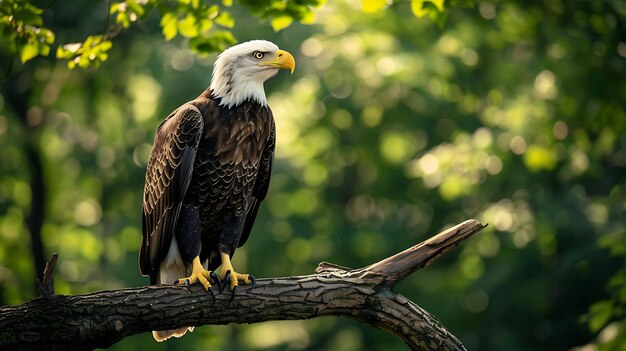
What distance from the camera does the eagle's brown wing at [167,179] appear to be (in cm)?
628

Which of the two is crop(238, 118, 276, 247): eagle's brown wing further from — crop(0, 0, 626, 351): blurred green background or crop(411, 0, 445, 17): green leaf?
crop(0, 0, 626, 351): blurred green background

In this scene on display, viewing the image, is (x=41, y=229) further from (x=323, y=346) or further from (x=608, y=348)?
(x=608, y=348)

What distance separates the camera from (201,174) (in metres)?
6.39

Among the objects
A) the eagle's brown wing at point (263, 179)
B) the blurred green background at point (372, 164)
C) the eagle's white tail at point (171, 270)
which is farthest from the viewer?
the blurred green background at point (372, 164)

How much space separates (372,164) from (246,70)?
29.3 feet

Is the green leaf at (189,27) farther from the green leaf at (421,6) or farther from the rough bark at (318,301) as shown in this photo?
the rough bark at (318,301)

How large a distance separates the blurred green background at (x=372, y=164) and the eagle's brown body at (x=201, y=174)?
5457mm

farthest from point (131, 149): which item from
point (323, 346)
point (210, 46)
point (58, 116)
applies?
point (210, 46)

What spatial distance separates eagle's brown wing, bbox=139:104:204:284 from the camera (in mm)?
6277

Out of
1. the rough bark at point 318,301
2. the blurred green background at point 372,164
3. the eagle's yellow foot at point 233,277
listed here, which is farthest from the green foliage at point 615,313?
the blurred green background at point 372,164

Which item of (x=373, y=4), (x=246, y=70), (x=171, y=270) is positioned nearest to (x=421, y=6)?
(x=373, y=4)

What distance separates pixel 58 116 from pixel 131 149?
5.50 feet

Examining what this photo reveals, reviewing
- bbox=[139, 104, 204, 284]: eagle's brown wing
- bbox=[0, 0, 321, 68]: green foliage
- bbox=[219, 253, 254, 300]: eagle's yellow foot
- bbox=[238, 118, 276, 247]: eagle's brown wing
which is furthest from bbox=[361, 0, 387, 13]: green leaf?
bbox=[219, 253, 254, 300]: eagle's yellow foot

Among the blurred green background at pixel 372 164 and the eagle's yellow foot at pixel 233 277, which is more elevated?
the eagle's yellow foot at pixel 233 277
